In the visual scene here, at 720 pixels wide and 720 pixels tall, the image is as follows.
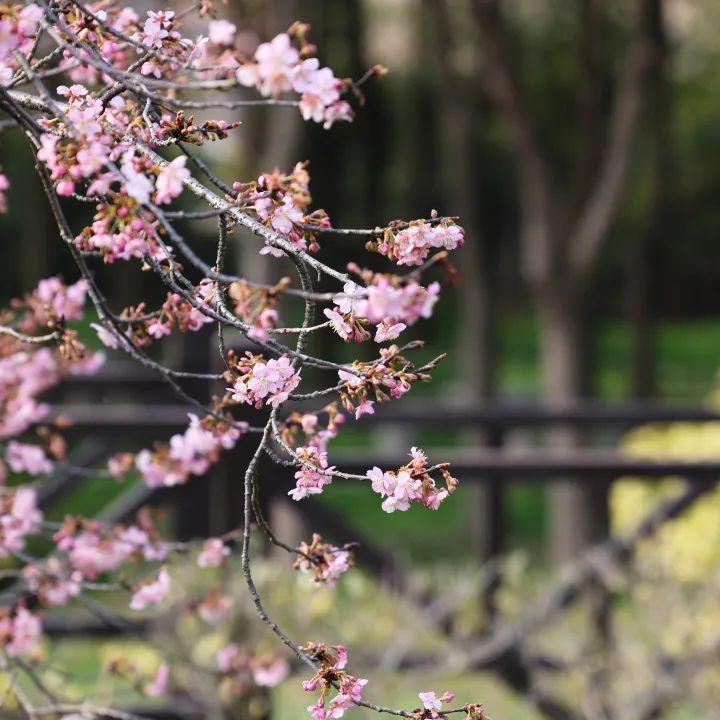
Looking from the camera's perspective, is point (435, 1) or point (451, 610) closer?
point (451, 610)

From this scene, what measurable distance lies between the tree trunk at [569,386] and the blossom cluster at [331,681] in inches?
243

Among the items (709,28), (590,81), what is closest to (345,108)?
(590,81)

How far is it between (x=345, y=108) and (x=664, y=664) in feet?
9.64

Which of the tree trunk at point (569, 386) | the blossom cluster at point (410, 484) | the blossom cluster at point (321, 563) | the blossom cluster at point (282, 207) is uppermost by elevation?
the blossom cluster at point (282, 207)

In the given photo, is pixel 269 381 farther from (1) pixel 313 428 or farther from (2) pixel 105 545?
(2) pixel 105 545

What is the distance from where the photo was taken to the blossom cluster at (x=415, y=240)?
4.13 feet

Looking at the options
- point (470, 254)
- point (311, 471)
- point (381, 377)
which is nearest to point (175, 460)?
point (311, 471)

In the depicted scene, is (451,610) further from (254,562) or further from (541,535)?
(541,535)

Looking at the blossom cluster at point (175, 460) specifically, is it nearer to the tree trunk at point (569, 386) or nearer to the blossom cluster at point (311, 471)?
the blossom cluster at point (311, 471)

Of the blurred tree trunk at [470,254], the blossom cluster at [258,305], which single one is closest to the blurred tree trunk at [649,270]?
the blurred tree trunk at [470,254]

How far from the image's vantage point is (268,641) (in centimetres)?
321

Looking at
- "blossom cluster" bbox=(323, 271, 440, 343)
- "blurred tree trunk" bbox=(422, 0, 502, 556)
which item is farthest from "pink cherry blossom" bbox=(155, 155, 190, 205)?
"blurred tree trunk" bbox=(422, 0, 502, 556)

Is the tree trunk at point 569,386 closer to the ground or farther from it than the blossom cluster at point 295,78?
closer to the ground

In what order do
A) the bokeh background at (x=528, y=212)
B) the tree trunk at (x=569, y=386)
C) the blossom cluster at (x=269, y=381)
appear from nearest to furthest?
the blossom cluster at (x=269, y=381) < the bokeh background at (x=528, y=212) < the tree trunk at (x=569, y=386)
